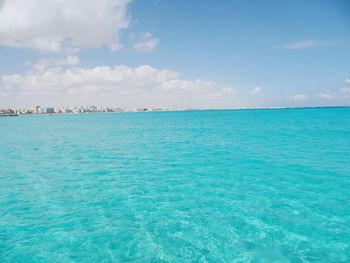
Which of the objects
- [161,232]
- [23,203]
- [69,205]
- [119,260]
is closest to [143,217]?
[161,232]

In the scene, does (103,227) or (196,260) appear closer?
(196,260)

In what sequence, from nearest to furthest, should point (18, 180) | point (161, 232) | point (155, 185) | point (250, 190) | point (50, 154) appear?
point (161, 232), point (250, 190), point (155, 185), point (18, 180), point (50, 154)

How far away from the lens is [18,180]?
18.4 m

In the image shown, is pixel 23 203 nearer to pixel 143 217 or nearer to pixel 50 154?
pixel 143 217

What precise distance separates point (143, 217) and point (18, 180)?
1212cm

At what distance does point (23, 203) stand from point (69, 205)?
8.91 ft

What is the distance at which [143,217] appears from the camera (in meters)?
11.8

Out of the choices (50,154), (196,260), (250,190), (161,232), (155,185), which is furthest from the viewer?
(50,154)

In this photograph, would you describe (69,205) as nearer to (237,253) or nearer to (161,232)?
(161,232)

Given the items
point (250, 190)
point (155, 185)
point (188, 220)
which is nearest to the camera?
point (188, 220)

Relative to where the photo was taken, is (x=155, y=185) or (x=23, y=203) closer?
(x=23, y=203)

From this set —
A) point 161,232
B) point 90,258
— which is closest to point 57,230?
point 90,258

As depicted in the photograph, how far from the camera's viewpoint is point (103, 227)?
1080 cm

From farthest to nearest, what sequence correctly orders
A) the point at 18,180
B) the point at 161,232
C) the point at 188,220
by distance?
the point at 18,180
the point at 188,220
the point at 161,232
